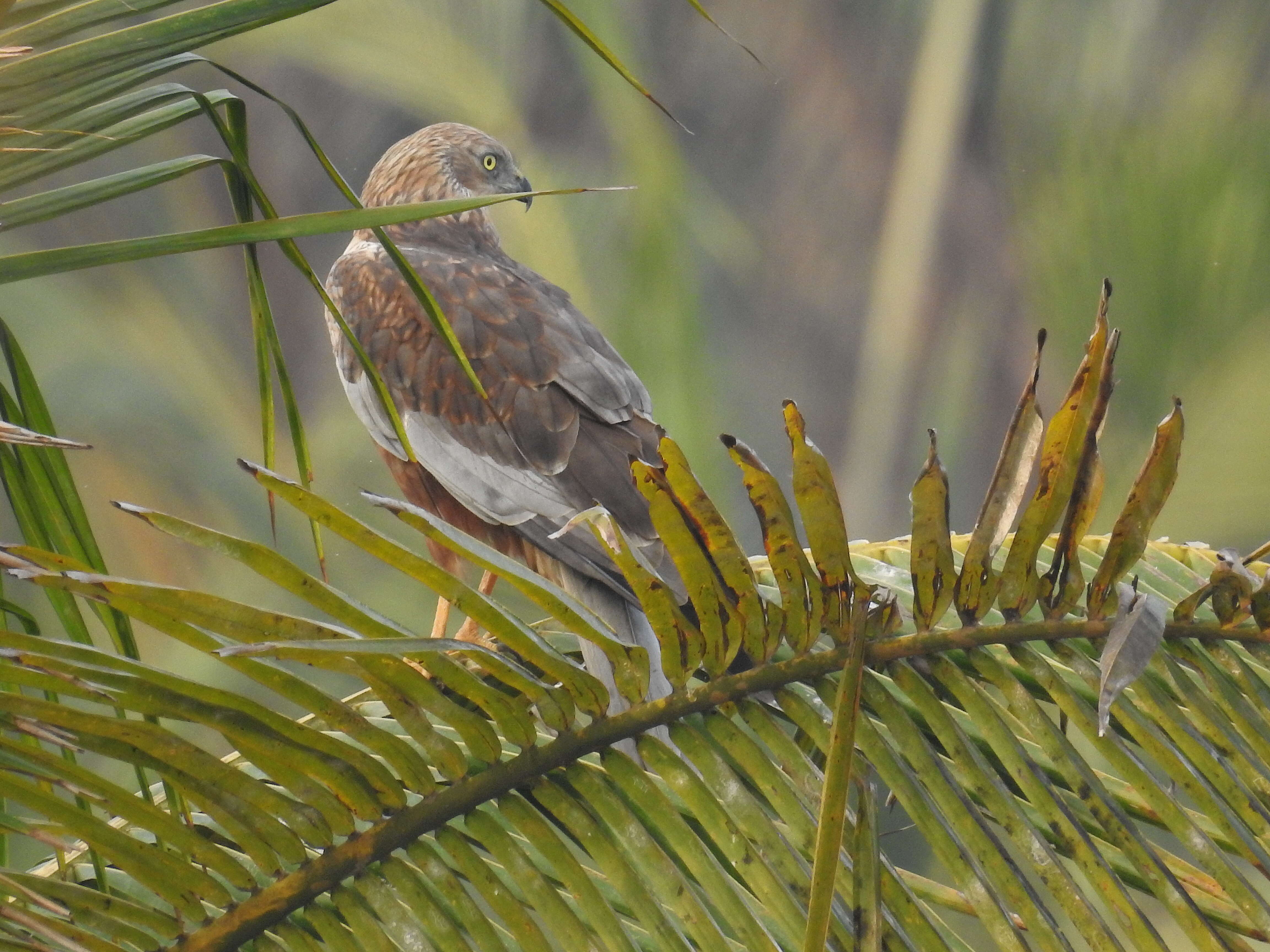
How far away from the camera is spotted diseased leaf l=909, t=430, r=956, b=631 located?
50cm

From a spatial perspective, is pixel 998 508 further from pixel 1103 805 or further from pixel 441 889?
pixel 441 889

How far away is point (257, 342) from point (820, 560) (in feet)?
1.10

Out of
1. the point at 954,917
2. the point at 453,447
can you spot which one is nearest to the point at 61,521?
the point at 453,447

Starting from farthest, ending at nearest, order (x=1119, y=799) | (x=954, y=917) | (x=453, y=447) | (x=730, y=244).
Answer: (x=730, y=244) < (x=954, y=917) < (x=453, y=447) < (x=1119, y=799)

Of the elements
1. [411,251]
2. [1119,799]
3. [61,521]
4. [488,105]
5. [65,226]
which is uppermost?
[65,226]

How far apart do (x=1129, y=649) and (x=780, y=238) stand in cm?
Answer: 224

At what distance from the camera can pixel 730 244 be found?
102 inches

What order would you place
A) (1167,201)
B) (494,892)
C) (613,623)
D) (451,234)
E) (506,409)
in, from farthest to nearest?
(1167,201) < (451,234) < (506,409) < (613,623) < (494,892)

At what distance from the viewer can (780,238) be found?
2.59 m

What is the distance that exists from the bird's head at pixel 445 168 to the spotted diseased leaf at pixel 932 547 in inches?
62.6

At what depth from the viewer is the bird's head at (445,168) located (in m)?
2.00

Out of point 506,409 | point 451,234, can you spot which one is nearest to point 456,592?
point 506,409

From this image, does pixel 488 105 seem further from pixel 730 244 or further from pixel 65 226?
pixel 65 226

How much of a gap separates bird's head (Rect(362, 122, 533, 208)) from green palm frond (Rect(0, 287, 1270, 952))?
1.52 m
